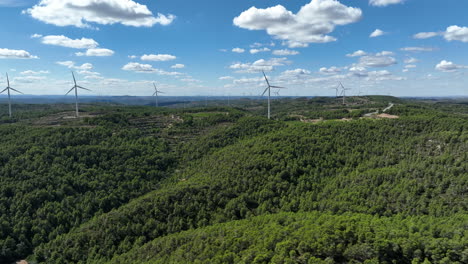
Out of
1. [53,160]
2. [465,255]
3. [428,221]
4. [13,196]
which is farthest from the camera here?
[53,160]

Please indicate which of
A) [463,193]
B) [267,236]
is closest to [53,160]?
[267,236]

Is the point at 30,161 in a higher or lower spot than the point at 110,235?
higher

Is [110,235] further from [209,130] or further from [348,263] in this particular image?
[209,130]

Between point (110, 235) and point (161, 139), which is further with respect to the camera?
point (161, 139)

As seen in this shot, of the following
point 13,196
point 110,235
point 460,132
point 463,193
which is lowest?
point 110,235

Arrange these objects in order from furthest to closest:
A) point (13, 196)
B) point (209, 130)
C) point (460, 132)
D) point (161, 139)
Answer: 1. point (209, 130)
2. point (161, 139)
3. point (460, 132)
4. point (13, 196)

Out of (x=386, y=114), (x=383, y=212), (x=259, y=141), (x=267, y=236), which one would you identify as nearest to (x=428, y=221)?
(x=383, y=212)
